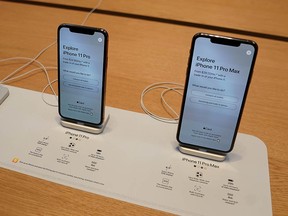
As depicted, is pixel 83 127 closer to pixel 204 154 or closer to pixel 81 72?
pixel 81 72

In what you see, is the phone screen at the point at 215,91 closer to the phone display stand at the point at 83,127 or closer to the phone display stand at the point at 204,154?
the phone display stand at the point at 204,154

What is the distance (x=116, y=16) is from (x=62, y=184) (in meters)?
0.65

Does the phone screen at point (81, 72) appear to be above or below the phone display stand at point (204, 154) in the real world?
above

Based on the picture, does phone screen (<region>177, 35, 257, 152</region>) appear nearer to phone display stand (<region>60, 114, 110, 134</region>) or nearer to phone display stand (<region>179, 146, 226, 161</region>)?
phone display stand (<region>179, 146, 226, 161</region>)

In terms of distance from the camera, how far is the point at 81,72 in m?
0.53

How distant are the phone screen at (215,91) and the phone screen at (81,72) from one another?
0.14 metres

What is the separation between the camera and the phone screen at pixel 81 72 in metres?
0.51

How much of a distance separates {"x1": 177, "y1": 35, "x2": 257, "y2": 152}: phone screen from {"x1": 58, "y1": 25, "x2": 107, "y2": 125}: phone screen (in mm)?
144

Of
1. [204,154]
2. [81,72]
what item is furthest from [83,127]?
[204,154]

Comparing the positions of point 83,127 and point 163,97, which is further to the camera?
point 163,97

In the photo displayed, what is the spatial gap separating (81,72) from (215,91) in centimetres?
22

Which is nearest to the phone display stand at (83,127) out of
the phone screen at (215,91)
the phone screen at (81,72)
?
the phone screen at (81,72)

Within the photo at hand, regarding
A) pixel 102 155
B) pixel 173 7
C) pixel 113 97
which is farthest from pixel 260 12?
pixel 102 155

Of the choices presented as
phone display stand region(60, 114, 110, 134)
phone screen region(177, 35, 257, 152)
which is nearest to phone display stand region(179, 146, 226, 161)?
phone screen region(177, 35, 257, 152)
